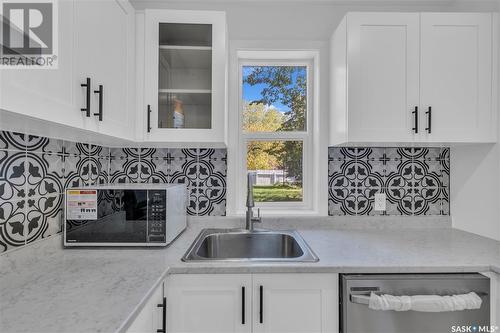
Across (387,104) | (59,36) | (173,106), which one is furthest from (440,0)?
(59,36)

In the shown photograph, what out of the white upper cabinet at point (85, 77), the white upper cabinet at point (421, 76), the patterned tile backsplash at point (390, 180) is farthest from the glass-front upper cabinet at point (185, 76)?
the patterned tile backsplash at point (390, 180)

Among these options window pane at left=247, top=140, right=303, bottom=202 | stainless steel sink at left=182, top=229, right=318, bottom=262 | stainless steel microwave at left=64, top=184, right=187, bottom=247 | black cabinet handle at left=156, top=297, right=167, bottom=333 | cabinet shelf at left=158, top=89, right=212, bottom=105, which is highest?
cabinet shelf at left=158, top=89, right=212, bottom=105

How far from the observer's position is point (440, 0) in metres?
1.95

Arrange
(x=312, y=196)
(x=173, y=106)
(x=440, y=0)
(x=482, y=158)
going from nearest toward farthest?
(x=173, y=106), (x=482, y=158), (x=440, y=0), (x=312, y=196)

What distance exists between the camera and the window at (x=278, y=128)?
6.88 feet

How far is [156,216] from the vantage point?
1.46 m

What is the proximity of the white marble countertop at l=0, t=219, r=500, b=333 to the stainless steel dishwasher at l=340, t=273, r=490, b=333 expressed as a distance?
0.13 ft

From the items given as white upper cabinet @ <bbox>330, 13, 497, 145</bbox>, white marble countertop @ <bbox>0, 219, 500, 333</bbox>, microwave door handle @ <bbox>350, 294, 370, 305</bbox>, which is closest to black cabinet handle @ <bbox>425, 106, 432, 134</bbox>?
white upper cabinet @ <bbox>330, 13, 497, 145</bbox>

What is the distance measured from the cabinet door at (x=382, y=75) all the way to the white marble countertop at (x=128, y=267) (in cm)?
60

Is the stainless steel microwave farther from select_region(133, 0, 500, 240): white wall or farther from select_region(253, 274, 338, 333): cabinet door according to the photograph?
select_region(133, 0, 500, 240): white wall

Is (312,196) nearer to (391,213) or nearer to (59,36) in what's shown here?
(391,213)

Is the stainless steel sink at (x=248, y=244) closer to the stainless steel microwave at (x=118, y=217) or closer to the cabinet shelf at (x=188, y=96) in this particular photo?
the stainless steel microwave at (x=118, y=217)

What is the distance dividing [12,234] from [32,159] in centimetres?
32

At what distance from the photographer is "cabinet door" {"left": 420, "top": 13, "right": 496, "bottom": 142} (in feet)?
5.30
